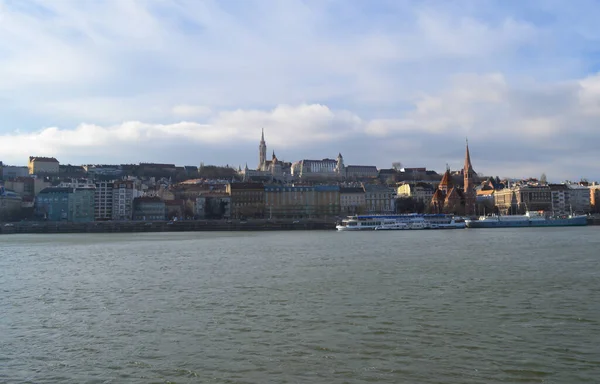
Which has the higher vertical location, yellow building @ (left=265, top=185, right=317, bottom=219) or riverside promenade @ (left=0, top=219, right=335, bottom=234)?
yellow building @ (left=265, top=185, right=317, bottom=219)

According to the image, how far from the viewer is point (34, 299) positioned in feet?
47.4

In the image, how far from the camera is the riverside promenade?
2606 inches

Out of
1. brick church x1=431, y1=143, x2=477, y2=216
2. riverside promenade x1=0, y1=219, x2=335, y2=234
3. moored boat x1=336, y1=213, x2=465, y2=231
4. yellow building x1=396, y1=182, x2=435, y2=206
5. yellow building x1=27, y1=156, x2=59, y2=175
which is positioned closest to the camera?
moored boat x1=336, y1=213, x2=465, y2=231

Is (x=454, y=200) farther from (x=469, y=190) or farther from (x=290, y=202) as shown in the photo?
(x=290, y=202)

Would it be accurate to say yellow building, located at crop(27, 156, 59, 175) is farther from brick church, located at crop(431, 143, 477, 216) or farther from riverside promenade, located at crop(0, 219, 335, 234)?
brick church, located at crop(431, 143, 477, 216)

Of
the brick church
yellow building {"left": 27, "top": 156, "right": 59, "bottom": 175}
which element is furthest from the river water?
yellow building {"left": 27, "top": 156, "right": 59, "bottom": 175}

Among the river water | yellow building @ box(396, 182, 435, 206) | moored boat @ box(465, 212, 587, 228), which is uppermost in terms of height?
yellow building @ box(396, 182, 435, 206)

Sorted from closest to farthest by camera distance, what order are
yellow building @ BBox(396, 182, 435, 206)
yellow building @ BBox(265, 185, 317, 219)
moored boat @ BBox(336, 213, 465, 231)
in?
moored boat @ BBox(336, 213, 465, 231)
yellow building @ BBox(265, 185, 317, 219)
yellow building @ BBox(396, 182, 435, 206)

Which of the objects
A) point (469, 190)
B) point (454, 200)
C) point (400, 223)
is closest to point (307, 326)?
point (400, 223)

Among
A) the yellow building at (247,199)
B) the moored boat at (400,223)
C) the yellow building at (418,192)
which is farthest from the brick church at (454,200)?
the yellow building at (247,199)

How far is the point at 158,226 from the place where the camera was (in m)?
68.8

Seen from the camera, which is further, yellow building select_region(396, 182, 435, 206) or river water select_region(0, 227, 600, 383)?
yellow building select_region(396, 182, 435, 206)

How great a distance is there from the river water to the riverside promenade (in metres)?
48.4

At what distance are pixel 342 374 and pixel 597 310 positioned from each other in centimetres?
661
